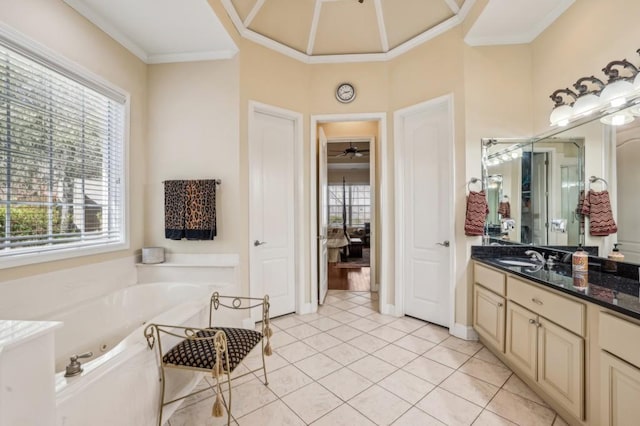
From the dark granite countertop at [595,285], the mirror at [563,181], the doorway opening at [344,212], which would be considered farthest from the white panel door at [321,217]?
the dark granite countertop at [595,285]

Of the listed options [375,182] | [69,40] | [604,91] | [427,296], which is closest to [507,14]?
[604,91]

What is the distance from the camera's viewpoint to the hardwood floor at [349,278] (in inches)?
181

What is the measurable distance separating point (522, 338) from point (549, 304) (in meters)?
0.39

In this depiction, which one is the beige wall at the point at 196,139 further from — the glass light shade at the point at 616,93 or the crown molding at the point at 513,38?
the glass light shade at the point at 616,93

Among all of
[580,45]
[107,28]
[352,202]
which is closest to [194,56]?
[107,28]

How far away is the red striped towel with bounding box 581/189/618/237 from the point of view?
6.52 ft

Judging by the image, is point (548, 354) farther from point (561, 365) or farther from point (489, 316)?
point (489, 316)

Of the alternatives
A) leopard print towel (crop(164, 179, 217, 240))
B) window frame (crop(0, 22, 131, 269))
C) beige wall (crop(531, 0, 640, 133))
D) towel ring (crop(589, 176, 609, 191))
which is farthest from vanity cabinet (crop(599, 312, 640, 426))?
window frame (crop(0, 22, 131, 269))

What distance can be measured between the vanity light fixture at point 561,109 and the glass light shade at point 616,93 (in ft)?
0.92

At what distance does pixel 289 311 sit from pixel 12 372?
8.76 ft

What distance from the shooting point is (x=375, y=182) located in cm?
425

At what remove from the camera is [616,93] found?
71.8 inches

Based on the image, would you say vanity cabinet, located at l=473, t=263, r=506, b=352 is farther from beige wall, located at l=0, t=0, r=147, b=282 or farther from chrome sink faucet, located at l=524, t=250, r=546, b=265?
beige wall, located at l=0, t=0, r=147, b=282

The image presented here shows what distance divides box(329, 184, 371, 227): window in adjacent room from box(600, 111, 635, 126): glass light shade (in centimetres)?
736
